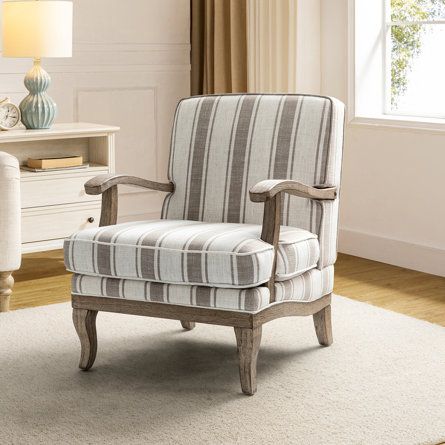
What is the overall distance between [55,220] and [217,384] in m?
1.76

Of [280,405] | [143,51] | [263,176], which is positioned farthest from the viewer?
[143,51]

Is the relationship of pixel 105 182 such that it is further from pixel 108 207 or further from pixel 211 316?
pixel 211 316

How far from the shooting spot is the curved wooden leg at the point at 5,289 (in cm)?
358

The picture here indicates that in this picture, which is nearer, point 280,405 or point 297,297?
point 280,405

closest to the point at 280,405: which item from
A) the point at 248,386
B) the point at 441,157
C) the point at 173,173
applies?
the point at 248,386

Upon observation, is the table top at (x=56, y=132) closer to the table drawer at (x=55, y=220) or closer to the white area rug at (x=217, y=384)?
the table drawer at (x=55, y=220)

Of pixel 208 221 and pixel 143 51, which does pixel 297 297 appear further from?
pixel 143 51

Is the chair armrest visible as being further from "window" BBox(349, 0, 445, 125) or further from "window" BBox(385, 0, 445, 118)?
"window" BBox(385, 0, 445, 118)

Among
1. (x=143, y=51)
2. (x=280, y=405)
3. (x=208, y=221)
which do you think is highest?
(x=143, y=51)

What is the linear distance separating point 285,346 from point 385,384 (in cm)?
49

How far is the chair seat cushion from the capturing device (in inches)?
101

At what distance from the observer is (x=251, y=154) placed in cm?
316

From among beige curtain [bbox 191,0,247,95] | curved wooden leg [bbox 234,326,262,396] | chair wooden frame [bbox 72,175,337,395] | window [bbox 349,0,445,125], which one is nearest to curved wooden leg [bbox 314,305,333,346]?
chair wooden frame [bbox 72,175,337,395]

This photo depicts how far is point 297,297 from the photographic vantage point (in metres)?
2.83
